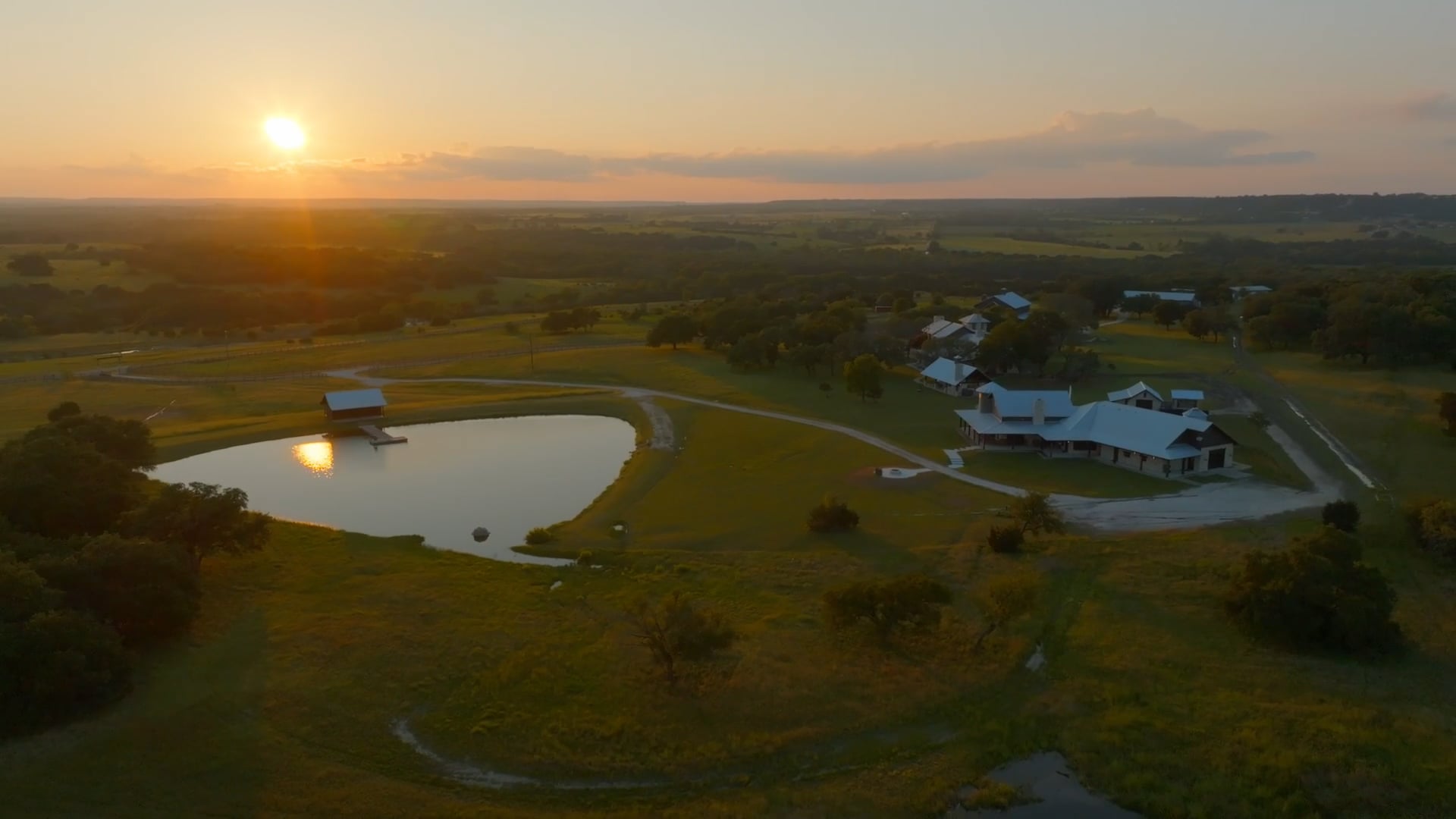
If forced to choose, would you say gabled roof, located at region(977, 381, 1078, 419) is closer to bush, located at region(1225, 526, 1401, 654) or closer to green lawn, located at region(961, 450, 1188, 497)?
green lawn, located at region(961, 450, 1188, 497)

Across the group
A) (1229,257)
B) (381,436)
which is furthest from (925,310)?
(1229,257)

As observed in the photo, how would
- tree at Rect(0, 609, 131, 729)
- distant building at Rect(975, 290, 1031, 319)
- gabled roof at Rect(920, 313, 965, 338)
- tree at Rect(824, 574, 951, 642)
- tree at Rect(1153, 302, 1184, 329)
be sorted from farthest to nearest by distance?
1. distant building at Rect(975, 290, 1031, 319)
2. tree at Rect(1153, 302, 1184, 329)
3. gabled roof at Rect(920, 313, 965, 338)
4. tree at Rect(824, 574, 951, 642)
5. tree at Rect(0, 609, 131, 729)

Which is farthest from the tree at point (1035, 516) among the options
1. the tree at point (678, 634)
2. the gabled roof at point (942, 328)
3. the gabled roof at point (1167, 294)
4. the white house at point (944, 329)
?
the gabled roof at point (1167, 294)

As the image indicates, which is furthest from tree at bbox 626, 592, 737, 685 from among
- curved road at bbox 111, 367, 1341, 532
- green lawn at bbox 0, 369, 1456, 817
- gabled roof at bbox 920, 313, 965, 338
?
gabled roof at bbox 920, 313, 965, 338

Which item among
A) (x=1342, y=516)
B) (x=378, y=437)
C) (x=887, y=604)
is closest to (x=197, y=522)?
(x=887, y=604)

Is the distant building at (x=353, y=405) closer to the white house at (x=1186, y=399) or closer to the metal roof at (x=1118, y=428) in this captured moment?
the metal roof at (x=1118, y=428)

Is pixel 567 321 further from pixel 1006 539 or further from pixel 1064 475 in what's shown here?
pixel 1006 539
